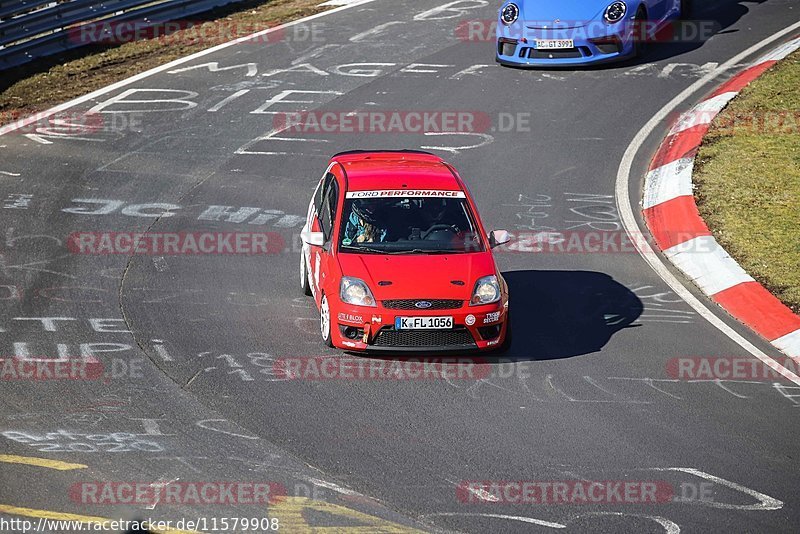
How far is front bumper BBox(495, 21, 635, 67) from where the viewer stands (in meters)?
18.8

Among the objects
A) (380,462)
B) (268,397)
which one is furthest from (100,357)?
(380,462)

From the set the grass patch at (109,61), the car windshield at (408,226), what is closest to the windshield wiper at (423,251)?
the car windshield at (408,226)

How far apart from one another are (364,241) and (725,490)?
436cm

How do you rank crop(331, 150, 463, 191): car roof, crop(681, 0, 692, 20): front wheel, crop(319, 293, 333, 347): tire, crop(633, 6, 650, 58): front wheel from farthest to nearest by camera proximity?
crop(681, 0, 692, 20): front wheel, crop(633, 6, 650, 58): front wheel, crop(331, 150, 463, 191): car roof, crop(319, 293, 333, 347): tire

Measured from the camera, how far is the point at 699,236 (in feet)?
43.1

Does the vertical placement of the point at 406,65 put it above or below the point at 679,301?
above

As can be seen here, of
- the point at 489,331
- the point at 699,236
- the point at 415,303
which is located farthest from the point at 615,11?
the point at 415,303

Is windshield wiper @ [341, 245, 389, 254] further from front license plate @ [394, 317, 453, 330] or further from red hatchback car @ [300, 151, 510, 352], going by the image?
front license plate @ [394, 317, 453, 330]

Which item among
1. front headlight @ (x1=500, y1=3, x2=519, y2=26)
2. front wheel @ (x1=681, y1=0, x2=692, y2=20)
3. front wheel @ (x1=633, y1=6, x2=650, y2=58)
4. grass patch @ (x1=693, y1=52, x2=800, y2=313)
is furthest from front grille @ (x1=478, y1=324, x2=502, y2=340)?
front wheel @ (x1=681, y1=0, x2=692, y2=20)

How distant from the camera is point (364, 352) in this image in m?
10.1

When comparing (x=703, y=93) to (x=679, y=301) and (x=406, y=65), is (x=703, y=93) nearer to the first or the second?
(x=406, y=65)

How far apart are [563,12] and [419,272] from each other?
971cm

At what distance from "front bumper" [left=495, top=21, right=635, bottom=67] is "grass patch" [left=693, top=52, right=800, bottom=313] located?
2.44m

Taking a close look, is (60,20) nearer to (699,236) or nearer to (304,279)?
(304,279)
